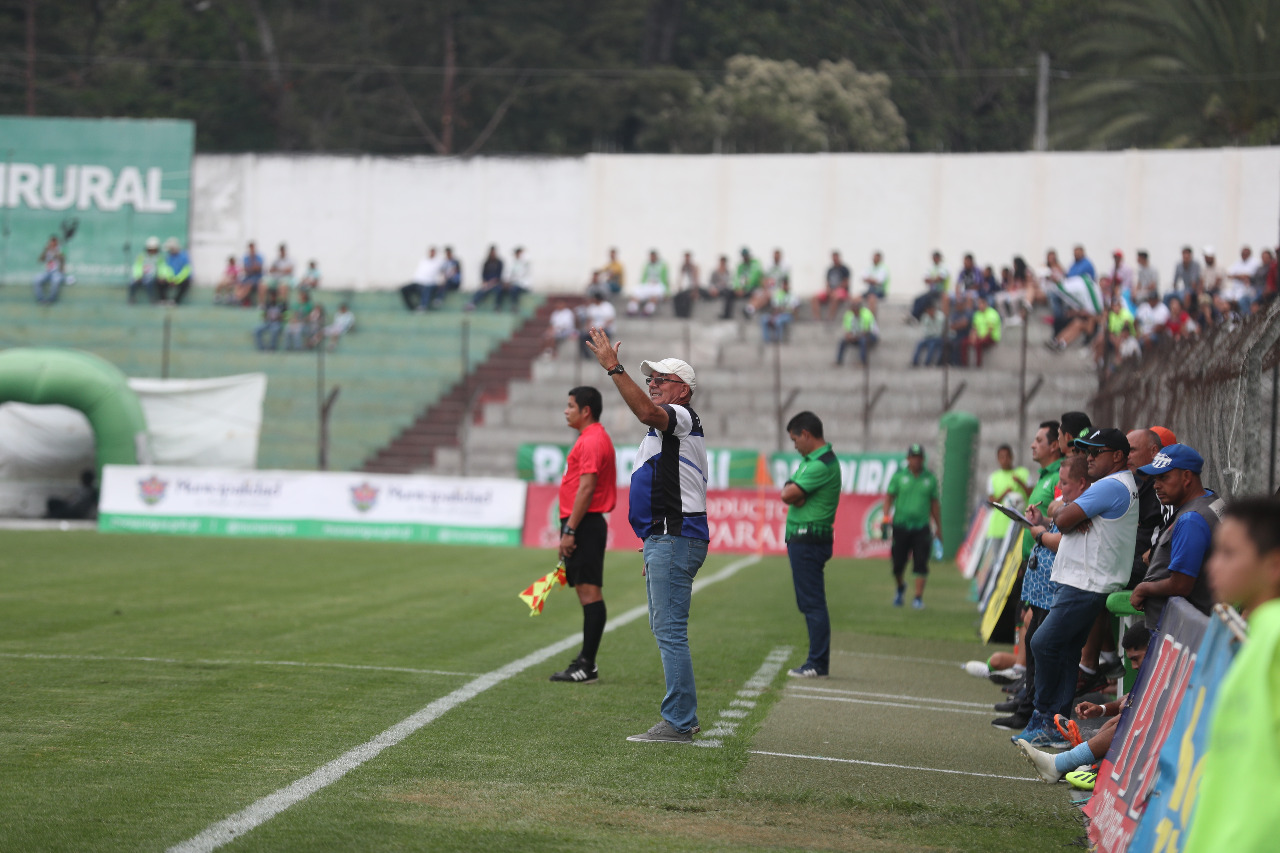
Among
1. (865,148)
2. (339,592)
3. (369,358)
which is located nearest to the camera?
(339,592)

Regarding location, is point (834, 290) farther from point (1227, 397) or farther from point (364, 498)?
point (1227, 397)

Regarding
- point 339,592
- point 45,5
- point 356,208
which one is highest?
point 45,5

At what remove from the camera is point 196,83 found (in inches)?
2255

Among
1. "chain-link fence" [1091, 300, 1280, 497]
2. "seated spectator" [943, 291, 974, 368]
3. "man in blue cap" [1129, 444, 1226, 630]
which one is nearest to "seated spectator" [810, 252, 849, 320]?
"seated spectator" [943, 291, 974, 368]

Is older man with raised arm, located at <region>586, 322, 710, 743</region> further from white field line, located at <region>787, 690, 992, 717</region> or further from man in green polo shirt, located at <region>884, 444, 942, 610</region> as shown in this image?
man in green polo shirt, located at <region>884, 444, 942, 610</region>

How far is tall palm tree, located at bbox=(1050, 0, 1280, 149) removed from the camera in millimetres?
41438

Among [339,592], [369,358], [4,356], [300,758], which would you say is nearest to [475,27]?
[369,358]

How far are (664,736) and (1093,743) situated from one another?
7.56ft

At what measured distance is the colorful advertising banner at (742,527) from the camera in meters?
26.4

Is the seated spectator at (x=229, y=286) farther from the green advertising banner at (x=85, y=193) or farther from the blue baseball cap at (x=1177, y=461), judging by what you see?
the blue baseball cap at (x=1177, y=461)

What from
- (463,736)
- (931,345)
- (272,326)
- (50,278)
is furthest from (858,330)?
(463,736)

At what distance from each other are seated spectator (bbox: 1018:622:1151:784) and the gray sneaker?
1845 millimetres

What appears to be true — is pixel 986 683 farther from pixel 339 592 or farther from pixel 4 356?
pixel 4 356

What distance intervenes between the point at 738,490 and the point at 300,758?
2004cm
